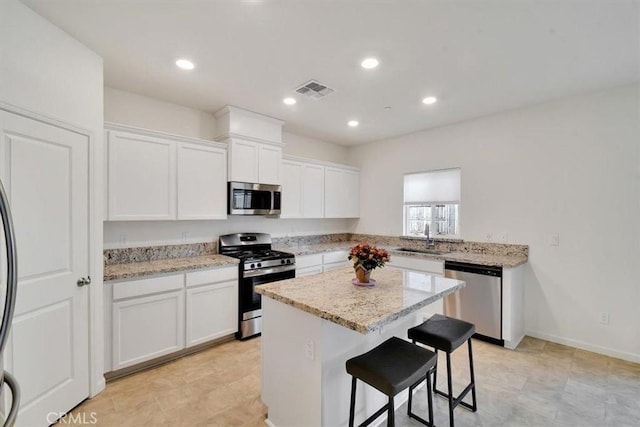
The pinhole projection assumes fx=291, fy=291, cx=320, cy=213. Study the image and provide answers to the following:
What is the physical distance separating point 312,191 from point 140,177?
2.43m

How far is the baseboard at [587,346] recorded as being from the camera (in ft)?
9.49

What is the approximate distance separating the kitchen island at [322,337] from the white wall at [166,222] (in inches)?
77.8

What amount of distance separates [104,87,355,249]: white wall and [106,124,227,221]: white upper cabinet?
1.06 feet

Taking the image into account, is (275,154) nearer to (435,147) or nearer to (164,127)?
(164,127)

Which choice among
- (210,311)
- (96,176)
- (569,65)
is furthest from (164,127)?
(569,65)

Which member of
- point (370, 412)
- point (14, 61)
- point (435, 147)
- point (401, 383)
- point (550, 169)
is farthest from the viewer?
point (435, 147)

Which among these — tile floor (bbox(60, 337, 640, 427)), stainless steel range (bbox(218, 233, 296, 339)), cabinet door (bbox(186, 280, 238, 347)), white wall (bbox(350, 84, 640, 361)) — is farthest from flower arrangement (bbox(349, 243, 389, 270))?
white wall (bbox(350, 84, 640, 361))

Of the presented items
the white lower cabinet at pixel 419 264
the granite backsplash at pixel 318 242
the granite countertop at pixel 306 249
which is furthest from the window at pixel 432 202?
the granite countertop at pixel 306 249

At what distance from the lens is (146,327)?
2.69 meters

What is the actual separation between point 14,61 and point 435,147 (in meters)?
4.42

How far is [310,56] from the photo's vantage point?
241 cm

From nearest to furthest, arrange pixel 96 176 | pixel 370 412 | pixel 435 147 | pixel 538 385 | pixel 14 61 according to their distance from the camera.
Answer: pixel 14 61 → pixel 370 412 → pixel 96 176 → pixel 538 385 → pixel 435 147

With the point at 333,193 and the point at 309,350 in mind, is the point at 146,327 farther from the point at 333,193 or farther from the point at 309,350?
the point at 333,193

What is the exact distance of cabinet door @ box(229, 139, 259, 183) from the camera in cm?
358
